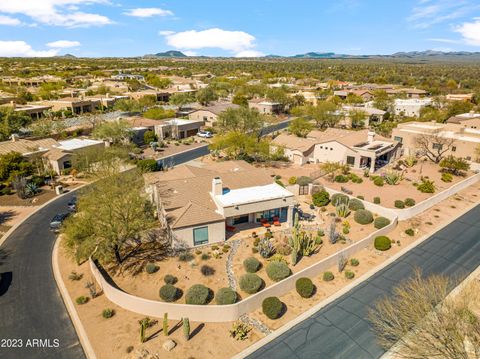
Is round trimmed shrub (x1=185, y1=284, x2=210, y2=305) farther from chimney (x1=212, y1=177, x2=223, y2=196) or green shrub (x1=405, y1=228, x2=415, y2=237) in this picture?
green shrub (x1=405, y1=228, x2=415, y2=237)

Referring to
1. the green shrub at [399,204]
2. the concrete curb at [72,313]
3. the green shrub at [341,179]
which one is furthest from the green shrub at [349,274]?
the green shrub at [341,179]

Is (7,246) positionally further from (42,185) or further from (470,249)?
(470,249)

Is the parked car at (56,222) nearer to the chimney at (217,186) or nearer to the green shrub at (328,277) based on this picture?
the chimney at (217,186)

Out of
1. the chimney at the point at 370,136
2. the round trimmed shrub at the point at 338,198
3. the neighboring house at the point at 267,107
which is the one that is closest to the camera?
the round trimmed shrub at the point at 338,198

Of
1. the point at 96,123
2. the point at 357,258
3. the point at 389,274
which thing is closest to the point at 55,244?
the point at 357,258

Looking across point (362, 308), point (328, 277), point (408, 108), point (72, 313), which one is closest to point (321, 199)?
point (328, 277)

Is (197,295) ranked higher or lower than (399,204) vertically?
lower

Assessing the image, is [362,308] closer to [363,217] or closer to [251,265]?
[251,265]
